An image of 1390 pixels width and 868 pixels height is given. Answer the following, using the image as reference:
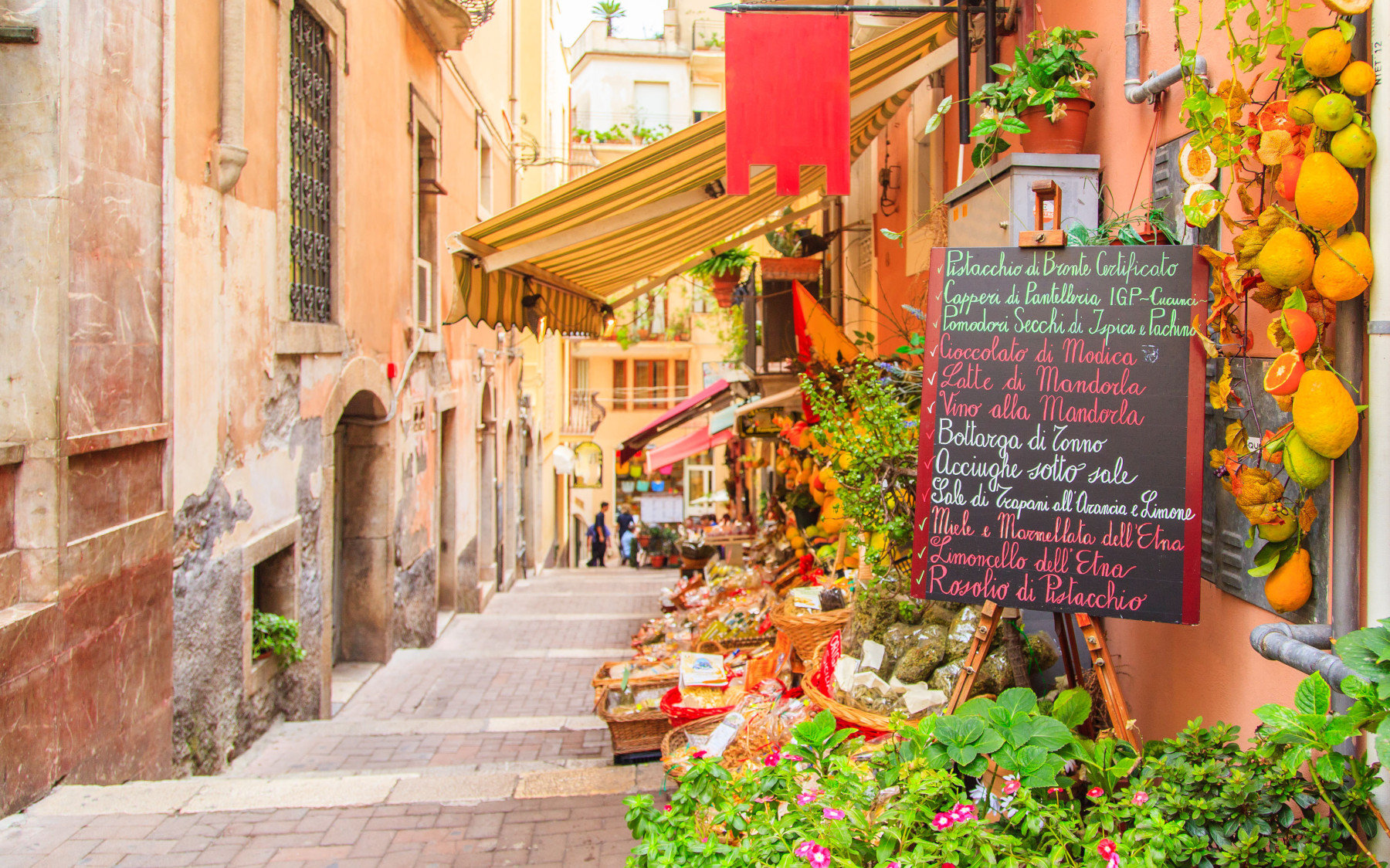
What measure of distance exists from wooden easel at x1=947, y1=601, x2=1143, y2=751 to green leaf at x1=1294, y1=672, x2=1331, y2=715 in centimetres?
66

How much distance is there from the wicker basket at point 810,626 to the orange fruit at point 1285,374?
2.63m

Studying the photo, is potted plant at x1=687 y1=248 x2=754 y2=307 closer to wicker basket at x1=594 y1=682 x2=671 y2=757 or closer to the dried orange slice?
wicker basket at x1=594 y1=682 x2=671 y2=757

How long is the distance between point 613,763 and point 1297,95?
Answer: 4.78 m

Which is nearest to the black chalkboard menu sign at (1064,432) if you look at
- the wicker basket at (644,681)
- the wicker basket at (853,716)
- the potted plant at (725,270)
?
the wicker basket at (853,716)

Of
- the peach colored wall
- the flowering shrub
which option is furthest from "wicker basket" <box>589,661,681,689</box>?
the flowering shrub

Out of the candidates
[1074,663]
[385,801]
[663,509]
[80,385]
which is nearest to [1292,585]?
[1074,663]

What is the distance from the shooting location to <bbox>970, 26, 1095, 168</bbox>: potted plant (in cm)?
367

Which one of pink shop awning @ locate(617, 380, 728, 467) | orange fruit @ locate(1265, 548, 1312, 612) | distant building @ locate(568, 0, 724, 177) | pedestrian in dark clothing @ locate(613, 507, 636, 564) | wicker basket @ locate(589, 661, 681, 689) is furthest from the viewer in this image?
distant building @ locate(568, 0, 724, 177)

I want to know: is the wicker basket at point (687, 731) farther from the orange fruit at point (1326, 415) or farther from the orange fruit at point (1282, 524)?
the orange fruit at point (1326, 415)

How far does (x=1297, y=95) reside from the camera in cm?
238

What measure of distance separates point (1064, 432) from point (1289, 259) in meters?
0.76

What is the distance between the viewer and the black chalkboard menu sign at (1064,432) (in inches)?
109

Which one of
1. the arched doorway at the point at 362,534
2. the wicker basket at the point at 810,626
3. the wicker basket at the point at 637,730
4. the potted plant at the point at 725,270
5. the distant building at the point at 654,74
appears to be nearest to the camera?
the wicker basket at the point at 810,626

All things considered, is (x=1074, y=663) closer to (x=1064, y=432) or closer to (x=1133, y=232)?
(x=1064, y=432)
